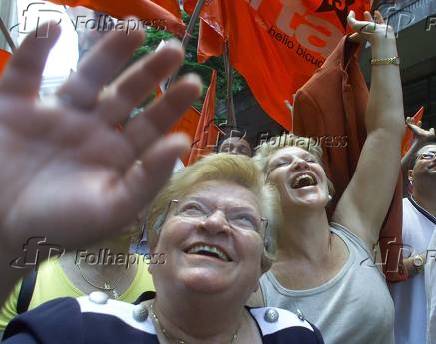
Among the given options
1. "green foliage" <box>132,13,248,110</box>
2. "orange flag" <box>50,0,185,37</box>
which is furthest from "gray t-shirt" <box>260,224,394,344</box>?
"green foliage" <box>132,13,248,110</box>

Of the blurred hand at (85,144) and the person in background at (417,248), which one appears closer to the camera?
the blurred hand at (85,144)

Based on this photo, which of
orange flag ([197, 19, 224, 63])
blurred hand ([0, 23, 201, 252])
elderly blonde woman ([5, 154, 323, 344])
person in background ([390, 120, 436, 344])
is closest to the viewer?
blurred hand ([0, 23, 201, 252])

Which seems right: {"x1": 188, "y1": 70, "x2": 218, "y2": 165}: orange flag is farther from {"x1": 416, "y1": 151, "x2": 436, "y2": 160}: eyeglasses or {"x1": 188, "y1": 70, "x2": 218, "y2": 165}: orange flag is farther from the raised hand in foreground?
the raised hand in foreground

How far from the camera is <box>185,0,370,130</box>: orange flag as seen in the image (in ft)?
12.9

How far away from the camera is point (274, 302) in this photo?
195 centimetres

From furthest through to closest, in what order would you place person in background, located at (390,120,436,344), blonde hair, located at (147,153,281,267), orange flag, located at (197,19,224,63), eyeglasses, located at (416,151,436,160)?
orange flag, located at (197,19,224,63) < eyeglasses, located at (416,151,436,160) < person in background, located at (390,120,436,344) < blonde hair, located at (147,153,281,267)

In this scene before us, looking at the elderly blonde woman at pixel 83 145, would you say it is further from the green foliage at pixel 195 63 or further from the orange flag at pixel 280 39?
the green foliage at pixel 195 63

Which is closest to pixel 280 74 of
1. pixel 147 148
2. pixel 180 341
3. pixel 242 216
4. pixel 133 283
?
pixel 133 283

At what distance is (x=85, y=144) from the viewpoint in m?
0.76

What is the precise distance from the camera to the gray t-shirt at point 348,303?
185cm

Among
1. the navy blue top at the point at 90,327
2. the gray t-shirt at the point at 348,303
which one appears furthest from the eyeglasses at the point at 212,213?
the gray t-shirt at the point at 348,303

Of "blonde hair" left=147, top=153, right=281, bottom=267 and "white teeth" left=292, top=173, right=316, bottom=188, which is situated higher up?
"blonde hair" left=147, top=153, right=281, bottom=267

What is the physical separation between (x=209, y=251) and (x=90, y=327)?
371 millimetres

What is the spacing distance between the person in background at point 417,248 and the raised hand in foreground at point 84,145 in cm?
188
